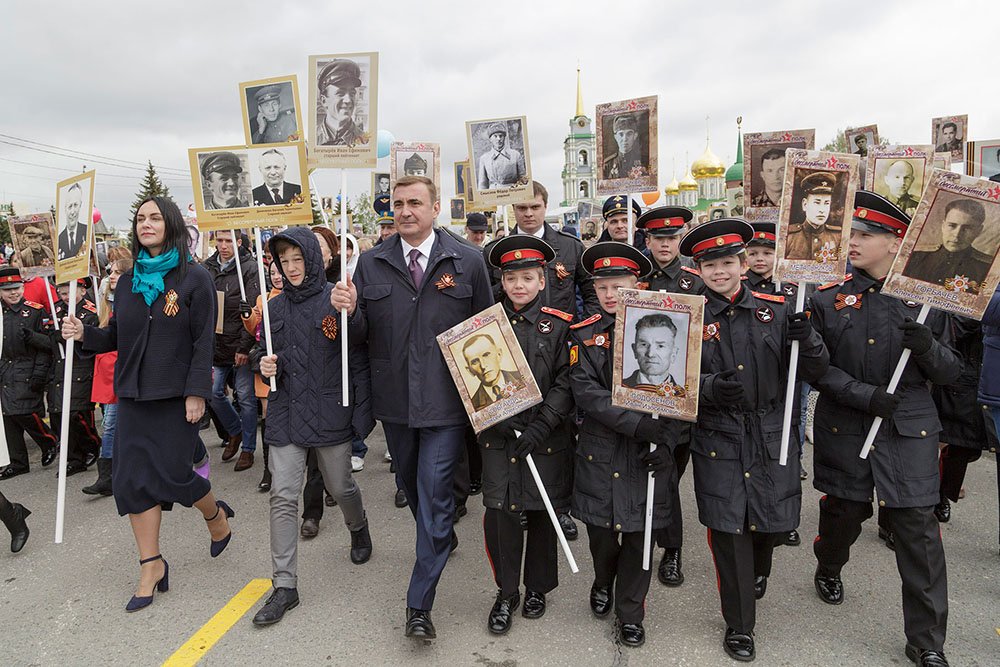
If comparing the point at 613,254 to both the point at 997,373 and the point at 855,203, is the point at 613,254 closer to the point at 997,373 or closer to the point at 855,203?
the point at 855,203

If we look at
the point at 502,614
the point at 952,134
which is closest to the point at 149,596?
→ the point at 502,614

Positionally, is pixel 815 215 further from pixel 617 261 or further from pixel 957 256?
pixel 617 261

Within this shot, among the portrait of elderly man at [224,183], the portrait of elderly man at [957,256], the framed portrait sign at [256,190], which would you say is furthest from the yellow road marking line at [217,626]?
the portrait of elderly man at [957,256]

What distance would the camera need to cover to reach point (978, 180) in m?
2.97

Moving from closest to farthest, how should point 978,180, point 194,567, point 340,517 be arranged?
point 978,180 → point 194,567 → point 340,517

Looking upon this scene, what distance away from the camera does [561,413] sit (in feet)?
11.1

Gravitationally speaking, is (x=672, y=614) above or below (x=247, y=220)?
below

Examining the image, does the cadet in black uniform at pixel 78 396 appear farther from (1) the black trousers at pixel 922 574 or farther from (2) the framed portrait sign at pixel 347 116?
(1) the black trousers at pixel 922 574

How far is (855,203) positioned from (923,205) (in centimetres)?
35

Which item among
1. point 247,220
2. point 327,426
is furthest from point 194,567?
point 247,220

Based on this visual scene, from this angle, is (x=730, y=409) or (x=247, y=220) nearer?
(x=730, y=409)

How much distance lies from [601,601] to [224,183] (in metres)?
3.43

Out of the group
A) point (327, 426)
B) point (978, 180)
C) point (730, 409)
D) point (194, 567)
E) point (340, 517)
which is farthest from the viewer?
point (340, 517)

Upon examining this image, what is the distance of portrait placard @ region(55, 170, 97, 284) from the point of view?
4.22m
